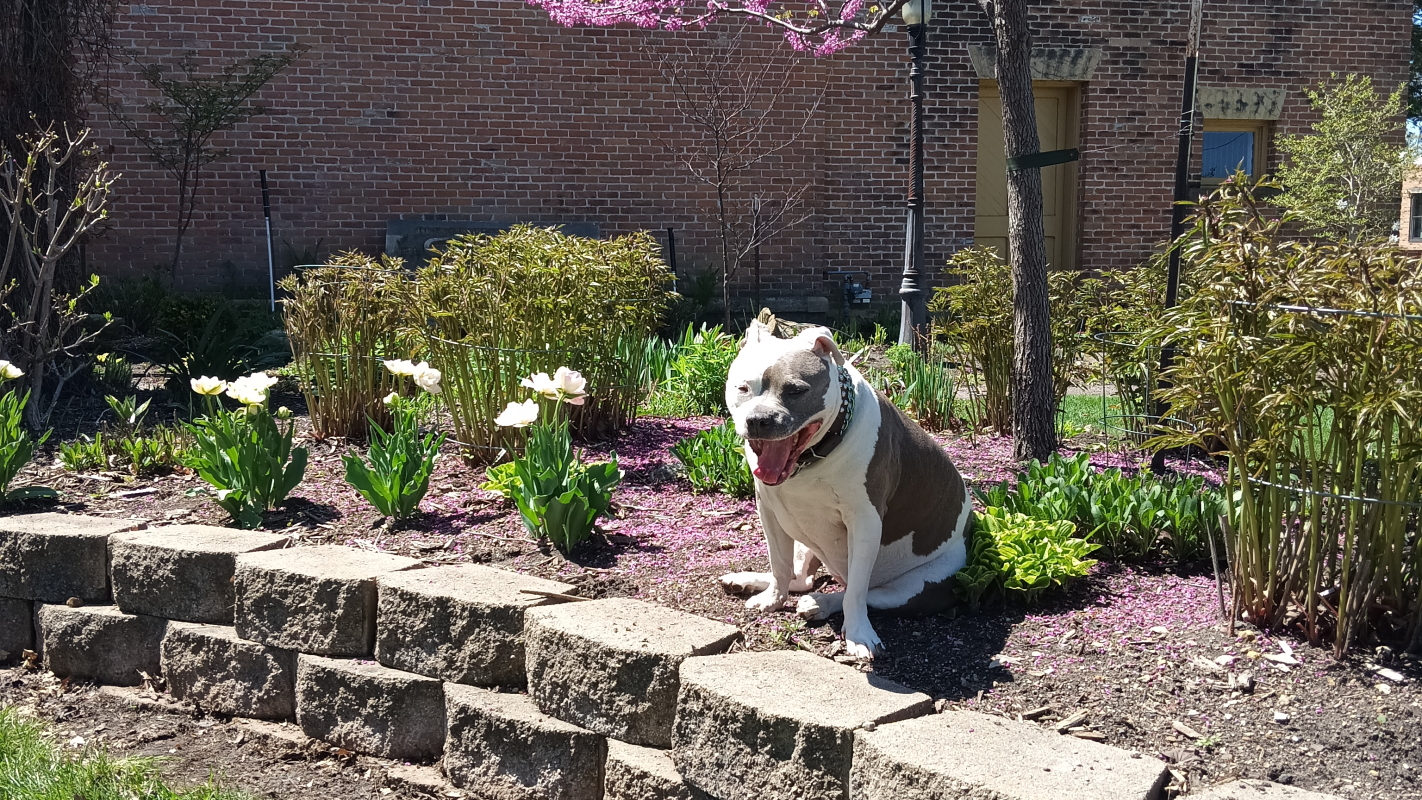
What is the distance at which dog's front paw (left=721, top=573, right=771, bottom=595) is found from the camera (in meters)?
3.49

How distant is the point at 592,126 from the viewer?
11836 millimetres

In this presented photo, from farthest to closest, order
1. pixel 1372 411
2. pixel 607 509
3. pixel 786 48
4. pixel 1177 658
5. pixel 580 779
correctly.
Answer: pixel 786 48, pixel 607 509, pixel 580 779, pixel 1177 658, pixel 1372 411

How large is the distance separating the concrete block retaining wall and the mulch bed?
0.76 ft

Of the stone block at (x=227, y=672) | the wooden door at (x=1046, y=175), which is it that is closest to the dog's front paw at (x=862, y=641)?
the stone block at (x=227, y=672)

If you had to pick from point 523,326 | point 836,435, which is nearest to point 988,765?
point 836,435

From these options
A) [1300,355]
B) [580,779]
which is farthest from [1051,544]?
[580,779]

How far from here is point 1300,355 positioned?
2811 mm

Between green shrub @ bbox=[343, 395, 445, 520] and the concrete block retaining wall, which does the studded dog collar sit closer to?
the concrete block retaining wall

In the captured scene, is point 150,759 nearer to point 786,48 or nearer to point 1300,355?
point 1300,355

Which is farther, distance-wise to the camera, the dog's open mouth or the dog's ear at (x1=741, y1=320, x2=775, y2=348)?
the dog's ear at (x1=741, y1=320, x2=775, y2=348)

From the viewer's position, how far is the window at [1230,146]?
13219 mm

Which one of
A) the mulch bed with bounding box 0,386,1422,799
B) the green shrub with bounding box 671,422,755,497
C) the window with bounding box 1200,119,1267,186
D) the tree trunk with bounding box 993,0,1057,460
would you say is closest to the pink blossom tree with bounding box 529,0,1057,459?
the tree trunk with bounding box 993,0,1057,460

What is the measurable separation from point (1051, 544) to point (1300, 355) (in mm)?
929

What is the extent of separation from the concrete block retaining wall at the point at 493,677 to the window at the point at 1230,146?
12129mm
